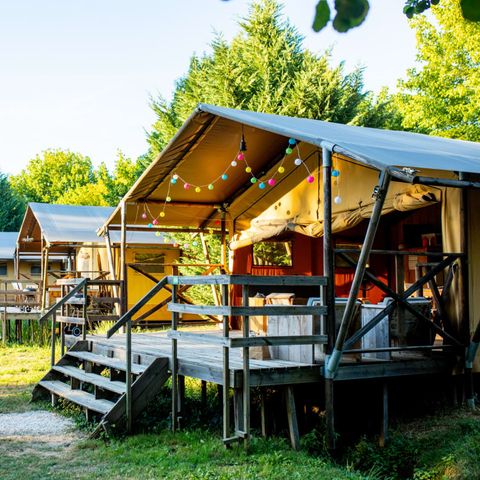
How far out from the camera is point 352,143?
6555 millimetres

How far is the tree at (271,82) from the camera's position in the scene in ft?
55.4

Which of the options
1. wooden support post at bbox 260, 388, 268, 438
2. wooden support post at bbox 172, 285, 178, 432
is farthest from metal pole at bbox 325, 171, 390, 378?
wooden support post at bbox 172, 285, 178, 432

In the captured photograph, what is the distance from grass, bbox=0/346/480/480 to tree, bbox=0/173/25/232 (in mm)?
34339

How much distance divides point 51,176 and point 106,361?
4541cm

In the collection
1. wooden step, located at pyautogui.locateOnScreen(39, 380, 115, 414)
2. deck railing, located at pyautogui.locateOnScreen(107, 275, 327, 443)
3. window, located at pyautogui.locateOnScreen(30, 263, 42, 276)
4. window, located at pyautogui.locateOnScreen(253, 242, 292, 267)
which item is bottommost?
wooden step, located at pyautogui.locateOnScreen(39, 380, 115, 414)

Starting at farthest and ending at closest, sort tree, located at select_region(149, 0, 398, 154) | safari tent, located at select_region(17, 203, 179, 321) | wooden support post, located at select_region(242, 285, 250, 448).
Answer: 1. safari tent, located at select_region(17, 203, 179, 321)
2. tree, located at select_region(149, 0, 398, 154)
3. wooden support post, located at select_region(242, 285, 250, 448)

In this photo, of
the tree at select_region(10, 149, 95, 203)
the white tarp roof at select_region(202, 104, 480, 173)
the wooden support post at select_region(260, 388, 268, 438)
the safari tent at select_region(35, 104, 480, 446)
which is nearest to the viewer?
the white tarp roof at select_region(202, 104, 480, 173)

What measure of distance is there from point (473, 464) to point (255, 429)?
2.19 metres

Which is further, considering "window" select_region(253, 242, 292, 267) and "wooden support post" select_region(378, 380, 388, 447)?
"window" select_region(253, 242, 292, 267)

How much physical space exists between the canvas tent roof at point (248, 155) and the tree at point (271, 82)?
211 inches

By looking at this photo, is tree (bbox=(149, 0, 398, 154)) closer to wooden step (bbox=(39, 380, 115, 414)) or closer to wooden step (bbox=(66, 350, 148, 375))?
wooden step (bbox=(66, 350, 148, 375))

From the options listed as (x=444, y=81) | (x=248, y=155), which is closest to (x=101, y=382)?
(x=248, y=155)

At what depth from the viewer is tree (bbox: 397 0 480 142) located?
17938mm

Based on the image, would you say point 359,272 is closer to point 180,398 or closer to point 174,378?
point 174,378
